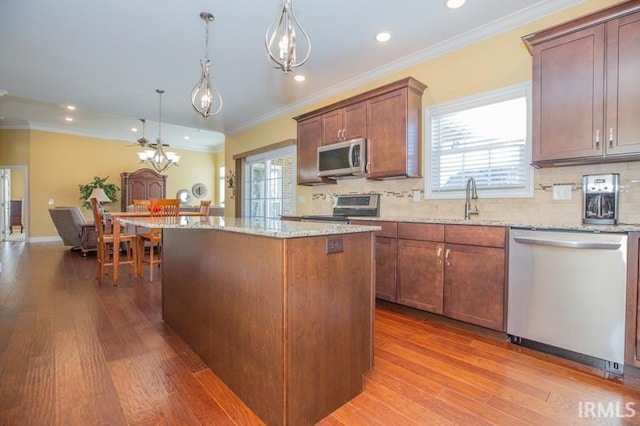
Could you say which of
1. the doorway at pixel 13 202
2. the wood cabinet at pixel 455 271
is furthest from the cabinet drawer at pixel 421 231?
the doorway at pixel 13 202

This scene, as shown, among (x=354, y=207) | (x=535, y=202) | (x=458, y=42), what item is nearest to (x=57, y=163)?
(x=354, y=207)

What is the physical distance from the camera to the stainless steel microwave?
355 centimetres

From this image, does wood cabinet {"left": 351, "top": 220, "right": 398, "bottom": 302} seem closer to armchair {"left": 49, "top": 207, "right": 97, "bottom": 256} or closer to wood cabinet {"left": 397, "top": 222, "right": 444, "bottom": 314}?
wood cabinet {"left": 397, "top": 222, "right": 444, "bottom": 314}

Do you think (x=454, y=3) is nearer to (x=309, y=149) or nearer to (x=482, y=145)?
(x=482, y=145)

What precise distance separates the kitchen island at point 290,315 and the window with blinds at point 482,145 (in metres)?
1.81

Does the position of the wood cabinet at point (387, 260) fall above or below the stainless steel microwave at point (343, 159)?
below

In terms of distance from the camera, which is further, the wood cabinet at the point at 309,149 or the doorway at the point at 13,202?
the doorway at the point at 13,202

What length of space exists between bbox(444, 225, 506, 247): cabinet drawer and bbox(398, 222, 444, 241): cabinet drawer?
0.22 feet

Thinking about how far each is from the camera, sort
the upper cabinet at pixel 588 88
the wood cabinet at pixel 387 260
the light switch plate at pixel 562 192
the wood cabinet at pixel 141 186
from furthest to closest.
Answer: the wood cabinet at pixel 141 186 → the wood cabinet at pixel 387 260 → the light switch plate at pixel 562 192 → the upper cabinet at pixel 588 88

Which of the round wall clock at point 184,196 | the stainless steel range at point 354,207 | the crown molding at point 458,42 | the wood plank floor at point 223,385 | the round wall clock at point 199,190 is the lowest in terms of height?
the wood plank floor at point 223,385

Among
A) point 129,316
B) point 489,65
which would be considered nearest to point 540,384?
point 489,65

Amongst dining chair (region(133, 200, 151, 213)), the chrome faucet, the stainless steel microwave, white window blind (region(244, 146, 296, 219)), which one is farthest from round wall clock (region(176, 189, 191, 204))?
the chrome faucet

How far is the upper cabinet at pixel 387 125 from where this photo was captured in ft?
10.6

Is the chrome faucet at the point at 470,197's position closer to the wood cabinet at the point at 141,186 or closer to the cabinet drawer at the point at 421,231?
the cabinet drawer at the point at 421,231
